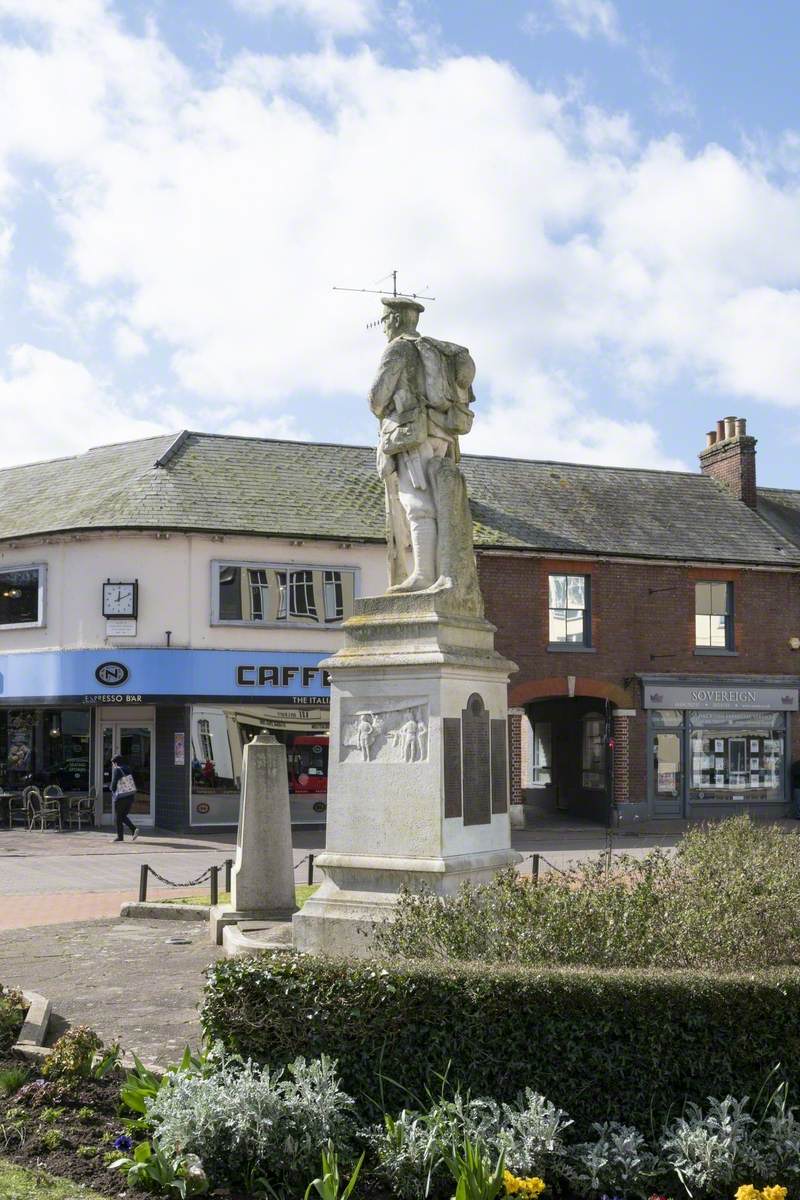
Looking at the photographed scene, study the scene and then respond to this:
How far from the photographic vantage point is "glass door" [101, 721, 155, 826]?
2769cm

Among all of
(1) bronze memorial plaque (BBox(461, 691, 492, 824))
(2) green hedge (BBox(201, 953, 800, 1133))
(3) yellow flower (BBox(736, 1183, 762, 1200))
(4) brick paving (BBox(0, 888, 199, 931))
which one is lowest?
(4) brick paving (BBox(0, 888, 199, 931))

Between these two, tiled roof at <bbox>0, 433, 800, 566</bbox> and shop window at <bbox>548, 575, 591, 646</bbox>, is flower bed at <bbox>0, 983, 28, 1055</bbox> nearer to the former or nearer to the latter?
tiled roof at <bbox>0, 433, 800, 566</bbox>

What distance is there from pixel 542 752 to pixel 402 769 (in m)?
25.7

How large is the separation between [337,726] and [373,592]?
19011mm

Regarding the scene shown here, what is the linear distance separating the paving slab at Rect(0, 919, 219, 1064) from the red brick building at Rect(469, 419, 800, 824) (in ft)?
54.3

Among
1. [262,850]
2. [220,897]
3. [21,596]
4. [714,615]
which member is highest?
[21,596]

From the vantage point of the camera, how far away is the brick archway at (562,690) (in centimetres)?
2889

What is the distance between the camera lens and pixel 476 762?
9.51m

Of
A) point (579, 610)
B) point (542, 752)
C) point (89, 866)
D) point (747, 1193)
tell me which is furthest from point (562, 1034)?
point (542, 752)

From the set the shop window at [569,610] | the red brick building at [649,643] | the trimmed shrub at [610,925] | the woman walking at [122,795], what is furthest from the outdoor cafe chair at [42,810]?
the trimmed shrub at [610,925]

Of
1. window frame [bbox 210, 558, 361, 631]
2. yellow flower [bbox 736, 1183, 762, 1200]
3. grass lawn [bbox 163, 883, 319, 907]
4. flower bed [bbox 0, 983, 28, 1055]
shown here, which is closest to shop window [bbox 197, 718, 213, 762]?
window frame [bbox 210, 558, 361, 631]

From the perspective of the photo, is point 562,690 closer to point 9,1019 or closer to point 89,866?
point 89,866

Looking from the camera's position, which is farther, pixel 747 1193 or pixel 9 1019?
pixel 9 1019

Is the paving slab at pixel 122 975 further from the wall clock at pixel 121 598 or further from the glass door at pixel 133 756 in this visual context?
the glass door at pixel 133 756
